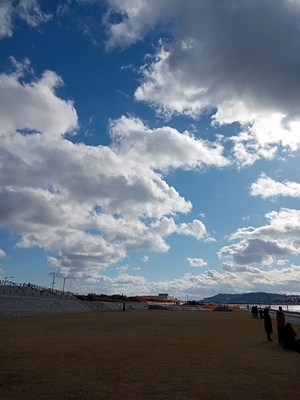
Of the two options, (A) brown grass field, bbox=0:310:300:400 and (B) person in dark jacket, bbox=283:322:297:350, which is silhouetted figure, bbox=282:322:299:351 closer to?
(B) person in dark jacket, bbox=283:322:297:350

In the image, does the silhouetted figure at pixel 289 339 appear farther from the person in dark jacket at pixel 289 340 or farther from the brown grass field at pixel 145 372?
the brown grass field at pixel 145 372

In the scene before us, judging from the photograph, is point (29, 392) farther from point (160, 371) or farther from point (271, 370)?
point (271, 370)

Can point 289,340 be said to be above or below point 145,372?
above

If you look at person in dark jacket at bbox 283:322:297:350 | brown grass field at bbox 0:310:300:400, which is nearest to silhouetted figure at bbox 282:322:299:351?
person in dark jacket at bbox 283:322:297:350

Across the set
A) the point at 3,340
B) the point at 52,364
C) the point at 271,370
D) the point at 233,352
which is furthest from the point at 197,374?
the point at 3,340

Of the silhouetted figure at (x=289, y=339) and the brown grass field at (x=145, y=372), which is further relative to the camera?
the silhouetted figure at (x=289, y=339)

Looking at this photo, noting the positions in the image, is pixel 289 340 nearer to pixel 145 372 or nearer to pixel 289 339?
pixel 289 339

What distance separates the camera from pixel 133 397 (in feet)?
25.5

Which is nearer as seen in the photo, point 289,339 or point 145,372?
point 145,372

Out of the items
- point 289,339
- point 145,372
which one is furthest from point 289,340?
point 145,372

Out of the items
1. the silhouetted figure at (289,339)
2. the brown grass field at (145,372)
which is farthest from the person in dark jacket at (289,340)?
the brown grass field at (145,372)

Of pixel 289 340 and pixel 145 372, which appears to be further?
pixel 289 340

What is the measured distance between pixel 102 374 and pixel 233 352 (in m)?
6.78

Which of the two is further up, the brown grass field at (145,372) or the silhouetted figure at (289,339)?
the silhouetted figure at (289,339)
